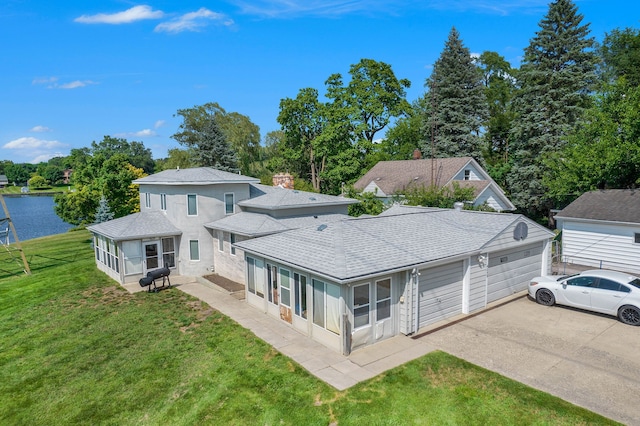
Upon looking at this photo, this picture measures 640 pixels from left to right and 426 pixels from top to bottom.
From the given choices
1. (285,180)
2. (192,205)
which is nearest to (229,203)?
(192,205)

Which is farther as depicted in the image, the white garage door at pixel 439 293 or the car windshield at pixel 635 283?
the car windshield at pixel 635 283

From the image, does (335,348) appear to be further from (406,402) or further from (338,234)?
(338,234)

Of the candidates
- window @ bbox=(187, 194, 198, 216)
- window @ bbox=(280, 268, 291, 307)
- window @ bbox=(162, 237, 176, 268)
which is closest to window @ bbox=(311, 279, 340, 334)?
window @ bbox=(280, 268, 291, 307)

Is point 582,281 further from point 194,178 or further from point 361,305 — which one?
point 194,178

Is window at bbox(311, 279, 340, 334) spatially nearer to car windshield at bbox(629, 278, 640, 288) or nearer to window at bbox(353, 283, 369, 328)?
window at bbox(353, 283, 369, 328)

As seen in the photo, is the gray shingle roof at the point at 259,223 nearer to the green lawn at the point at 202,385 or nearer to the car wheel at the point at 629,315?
the green lawn at the point at 202,385

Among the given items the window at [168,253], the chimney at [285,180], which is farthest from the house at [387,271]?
the chimney at [285,180]

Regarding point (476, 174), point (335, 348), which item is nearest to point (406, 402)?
point (335, 348)

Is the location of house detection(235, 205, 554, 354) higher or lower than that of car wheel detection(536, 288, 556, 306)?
higher
